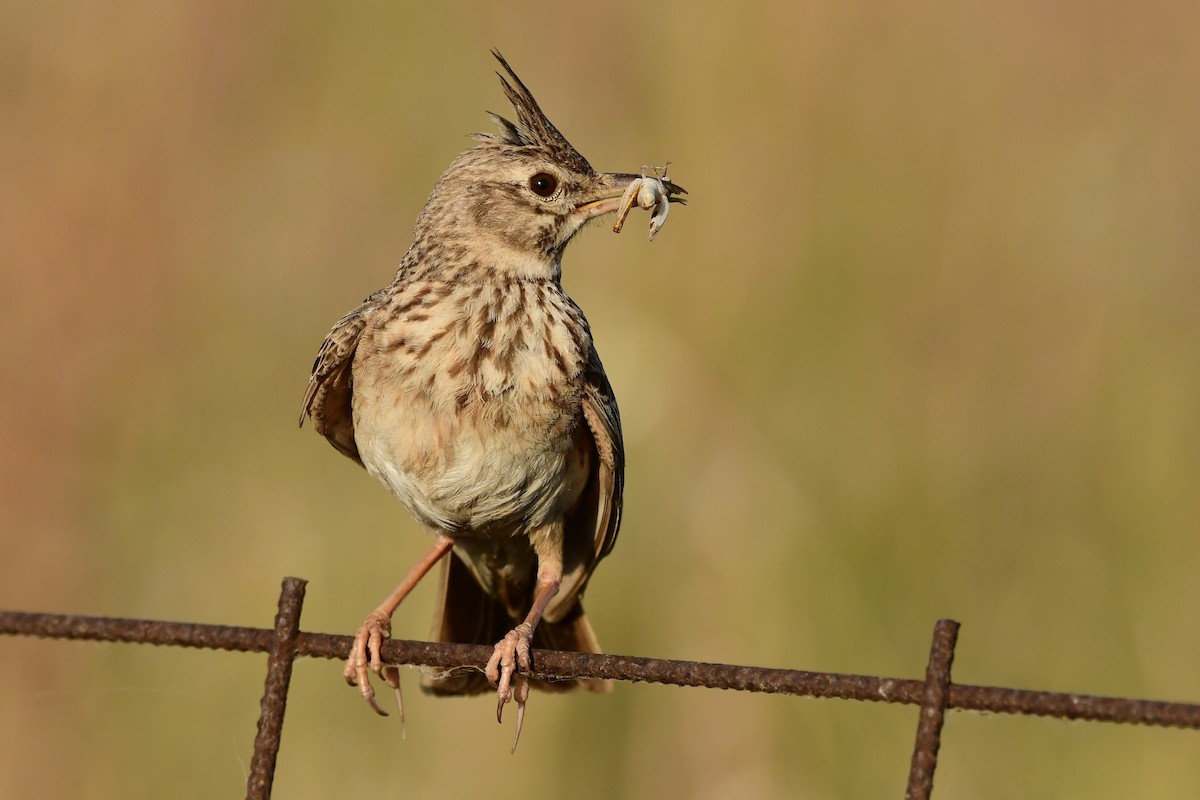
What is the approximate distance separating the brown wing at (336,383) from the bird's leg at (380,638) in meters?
0.42

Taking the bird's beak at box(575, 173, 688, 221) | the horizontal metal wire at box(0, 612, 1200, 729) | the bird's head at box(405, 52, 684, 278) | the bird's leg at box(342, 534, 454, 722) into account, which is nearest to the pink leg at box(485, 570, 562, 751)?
the bird's leg at box(342, 534, 454, 722)

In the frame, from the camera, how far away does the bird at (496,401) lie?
372 cm

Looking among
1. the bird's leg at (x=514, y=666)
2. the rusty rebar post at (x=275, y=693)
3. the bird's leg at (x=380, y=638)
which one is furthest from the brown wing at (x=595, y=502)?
the rusty rebar post at (x=275, y=693)

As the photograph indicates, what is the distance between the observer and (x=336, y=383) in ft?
13.0

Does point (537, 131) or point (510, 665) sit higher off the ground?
point (537, 131)

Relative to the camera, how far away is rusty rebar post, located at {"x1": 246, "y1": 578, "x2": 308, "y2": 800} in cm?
251

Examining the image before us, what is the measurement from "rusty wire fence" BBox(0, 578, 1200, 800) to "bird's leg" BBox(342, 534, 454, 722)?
0.76 metres

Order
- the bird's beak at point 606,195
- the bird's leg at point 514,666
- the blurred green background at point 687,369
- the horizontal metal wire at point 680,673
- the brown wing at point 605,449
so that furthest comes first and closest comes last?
the blurred green background at point 687,369 < the bird's beak at point 606,195 < the brown wing at point 605,449 < the bird's leg at point 514,666 < the horizontal metal wire at point 680,673

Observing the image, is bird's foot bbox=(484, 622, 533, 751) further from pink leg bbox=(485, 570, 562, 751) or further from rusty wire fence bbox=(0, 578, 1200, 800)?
rusty wire fence bbox=(0, 578, 1200, 800)

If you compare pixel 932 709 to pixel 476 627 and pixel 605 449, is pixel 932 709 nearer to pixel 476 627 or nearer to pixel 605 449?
pixel 605 449

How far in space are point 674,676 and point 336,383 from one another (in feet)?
6.32

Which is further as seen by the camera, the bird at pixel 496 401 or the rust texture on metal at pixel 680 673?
the bird at pixel 496 401

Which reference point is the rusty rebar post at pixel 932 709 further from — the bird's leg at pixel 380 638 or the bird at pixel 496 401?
the bird's leg at pixel 380 638

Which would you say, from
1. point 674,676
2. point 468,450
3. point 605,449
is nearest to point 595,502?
point 605,449
